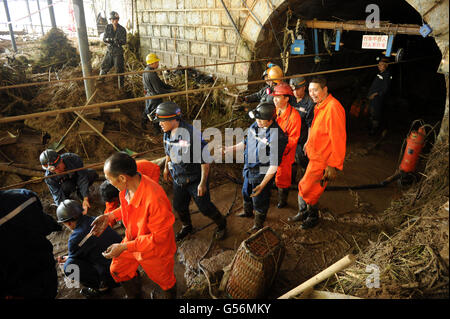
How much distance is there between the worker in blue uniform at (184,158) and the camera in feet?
10.9

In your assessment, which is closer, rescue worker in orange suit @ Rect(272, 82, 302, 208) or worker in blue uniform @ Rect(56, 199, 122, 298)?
worker in blue uniform @ Rect(56, 199, 122, 298)

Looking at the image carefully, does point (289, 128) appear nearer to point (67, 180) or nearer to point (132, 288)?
point (132, 288)

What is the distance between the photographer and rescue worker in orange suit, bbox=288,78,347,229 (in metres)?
3.46

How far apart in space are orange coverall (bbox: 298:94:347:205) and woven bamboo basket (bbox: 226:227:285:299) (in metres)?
1.17

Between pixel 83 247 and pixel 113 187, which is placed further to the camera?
pixel 113 187

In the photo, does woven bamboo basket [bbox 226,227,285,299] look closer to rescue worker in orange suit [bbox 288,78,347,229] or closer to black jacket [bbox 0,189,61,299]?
rescue worker in orange suit [bbox 288,78,347,229]

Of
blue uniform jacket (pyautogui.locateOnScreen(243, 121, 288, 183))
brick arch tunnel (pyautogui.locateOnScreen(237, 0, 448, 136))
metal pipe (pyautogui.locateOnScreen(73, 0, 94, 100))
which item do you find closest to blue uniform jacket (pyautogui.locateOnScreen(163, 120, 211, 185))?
blue uniform jacket (pyautogui.locateOnScreen(243, 121, 288, 183))

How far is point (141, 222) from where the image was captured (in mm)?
2443

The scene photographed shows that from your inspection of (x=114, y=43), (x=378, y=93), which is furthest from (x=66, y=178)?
(x=378, y=93)

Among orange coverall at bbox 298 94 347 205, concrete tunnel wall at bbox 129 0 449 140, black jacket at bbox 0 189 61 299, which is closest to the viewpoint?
black jacket at bbox 0 189 61 299

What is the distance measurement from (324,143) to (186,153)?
1808mm

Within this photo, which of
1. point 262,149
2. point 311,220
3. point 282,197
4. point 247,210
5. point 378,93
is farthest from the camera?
point 378,93
